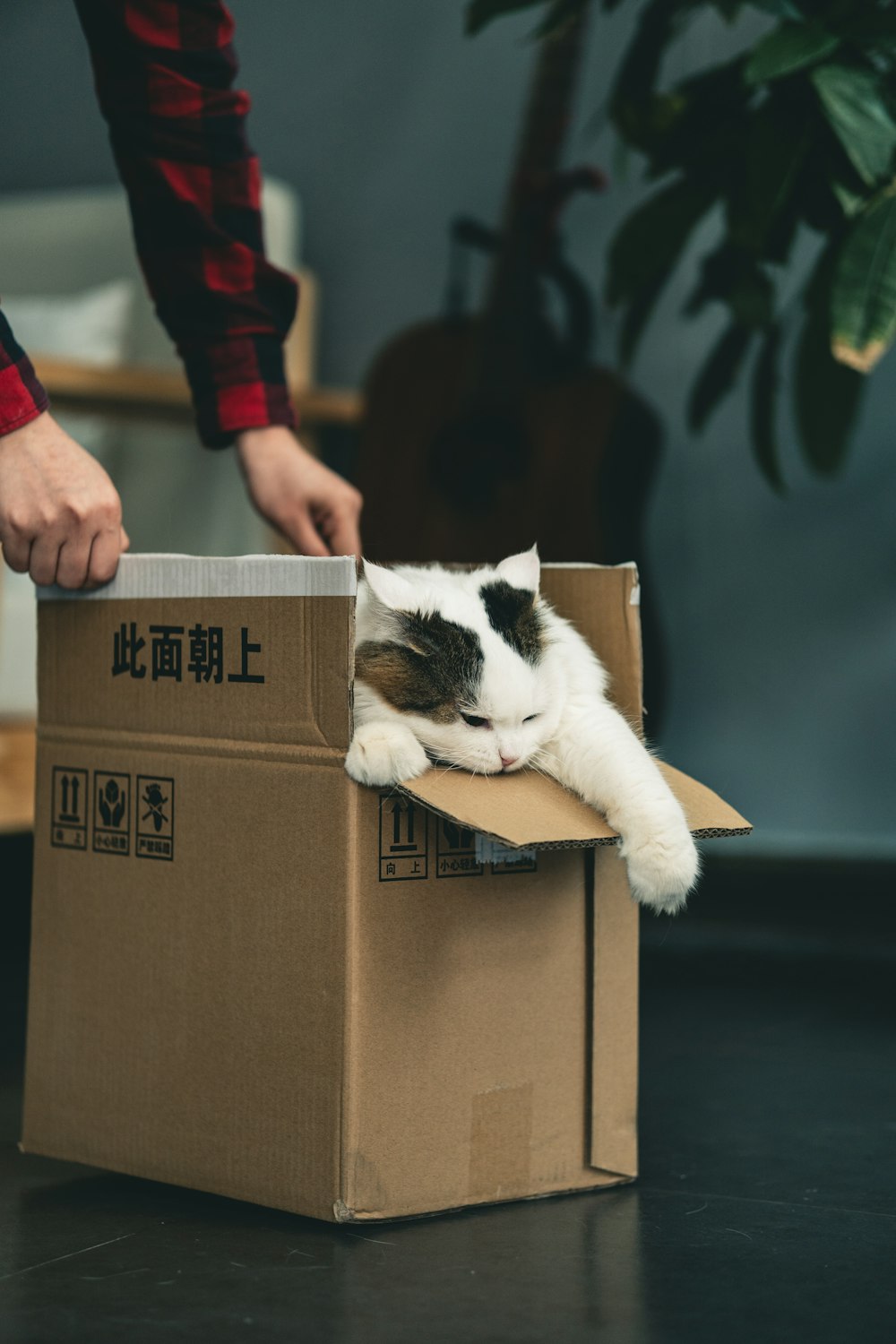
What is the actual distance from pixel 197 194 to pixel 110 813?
0.66 meters

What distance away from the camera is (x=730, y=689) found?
2668mm

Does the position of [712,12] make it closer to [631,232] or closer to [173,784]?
[631,232]

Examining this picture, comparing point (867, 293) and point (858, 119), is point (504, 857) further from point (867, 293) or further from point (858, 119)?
point (858, 119)

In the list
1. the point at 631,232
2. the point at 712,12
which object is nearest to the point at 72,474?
the point at 631,232

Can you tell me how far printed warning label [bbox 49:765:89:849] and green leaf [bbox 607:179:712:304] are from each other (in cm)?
94

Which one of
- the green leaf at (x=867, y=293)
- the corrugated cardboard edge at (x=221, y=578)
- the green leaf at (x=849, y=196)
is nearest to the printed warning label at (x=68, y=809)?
the corrugated cardboard edge at (x=221, y=578)

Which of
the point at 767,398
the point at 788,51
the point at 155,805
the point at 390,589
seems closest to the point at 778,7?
the point at 788,51

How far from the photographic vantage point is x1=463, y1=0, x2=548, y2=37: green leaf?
1.75 meters

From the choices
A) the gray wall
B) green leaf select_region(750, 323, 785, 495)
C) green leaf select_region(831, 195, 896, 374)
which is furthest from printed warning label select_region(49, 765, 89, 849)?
the gray wall

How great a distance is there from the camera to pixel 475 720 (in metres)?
1.13

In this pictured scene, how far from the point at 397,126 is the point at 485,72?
0.78 ft

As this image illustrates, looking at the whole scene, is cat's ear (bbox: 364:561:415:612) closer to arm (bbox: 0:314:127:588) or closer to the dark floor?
arm (bbox: 0:314:127:588)

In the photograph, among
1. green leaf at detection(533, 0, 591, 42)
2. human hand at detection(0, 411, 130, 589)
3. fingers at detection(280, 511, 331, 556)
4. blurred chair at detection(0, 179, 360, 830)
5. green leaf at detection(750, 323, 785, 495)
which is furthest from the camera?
blurred chair at detection(0, 179, 360, 830)

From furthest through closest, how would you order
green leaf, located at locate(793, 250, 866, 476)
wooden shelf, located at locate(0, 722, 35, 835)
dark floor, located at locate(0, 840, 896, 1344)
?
1. wooden shelf, located at locate(0, 722, 35, 835)
2. green leaf, located at locate(793, 250, 866, 476)
3. dark floor, located at locate(0, 840, 896, 1344)
